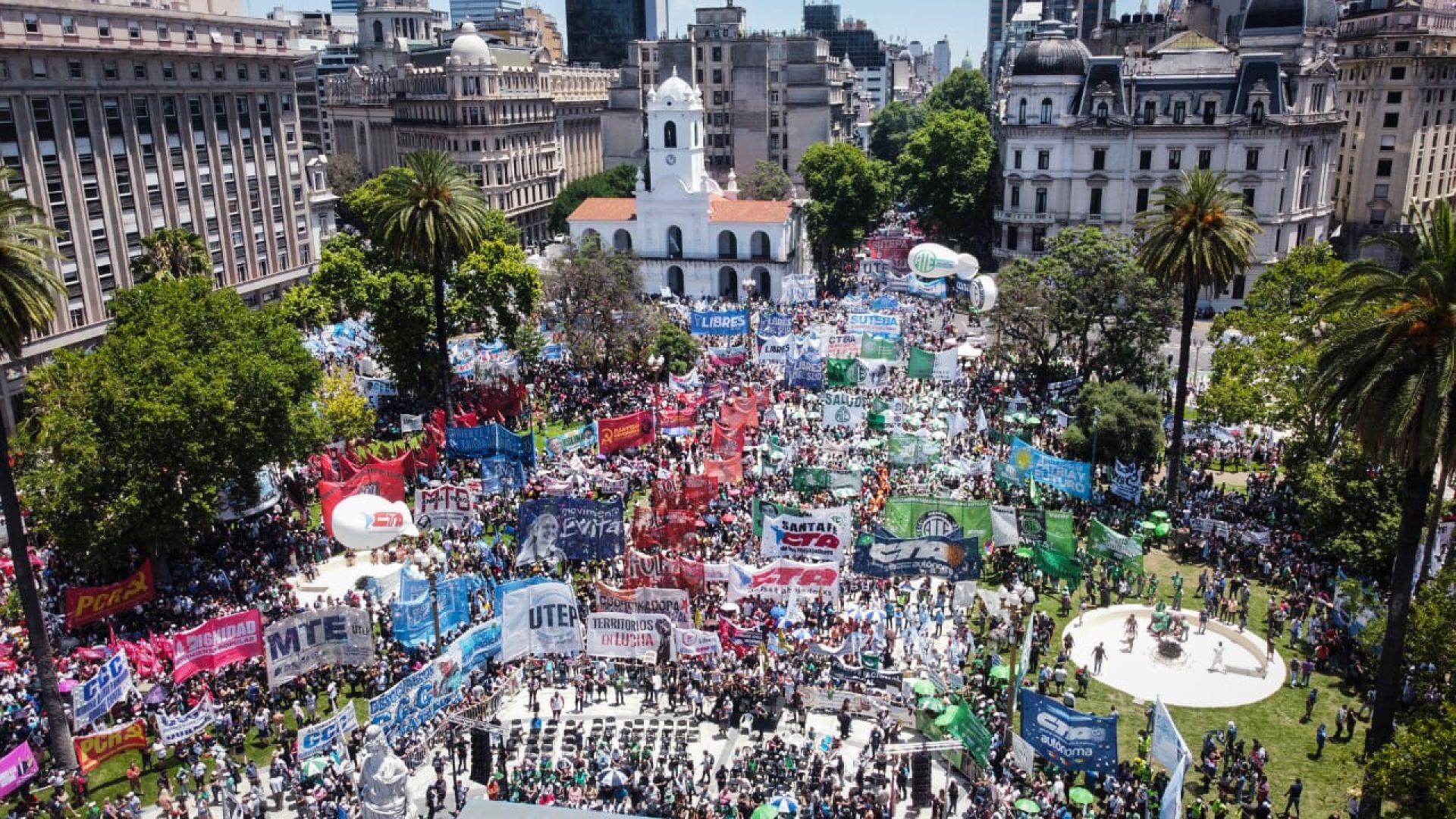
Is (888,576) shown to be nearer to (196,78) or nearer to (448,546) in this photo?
(448,546)

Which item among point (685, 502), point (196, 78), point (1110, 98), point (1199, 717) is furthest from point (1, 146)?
point (1110, 98)

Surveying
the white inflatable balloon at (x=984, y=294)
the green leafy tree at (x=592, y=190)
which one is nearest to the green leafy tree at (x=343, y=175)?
the green leafy tree at (x=592, y=190)

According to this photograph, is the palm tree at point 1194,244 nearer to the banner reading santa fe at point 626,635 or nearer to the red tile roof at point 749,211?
the banner reading santa fe at point 626,635

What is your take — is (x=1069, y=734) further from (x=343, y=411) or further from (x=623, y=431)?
(x=343, y=411)

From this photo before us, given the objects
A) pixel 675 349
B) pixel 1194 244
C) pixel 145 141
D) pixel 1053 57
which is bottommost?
pixel 675 349

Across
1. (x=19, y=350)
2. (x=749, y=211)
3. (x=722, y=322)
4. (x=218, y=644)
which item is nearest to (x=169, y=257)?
(x=19, y=350)
